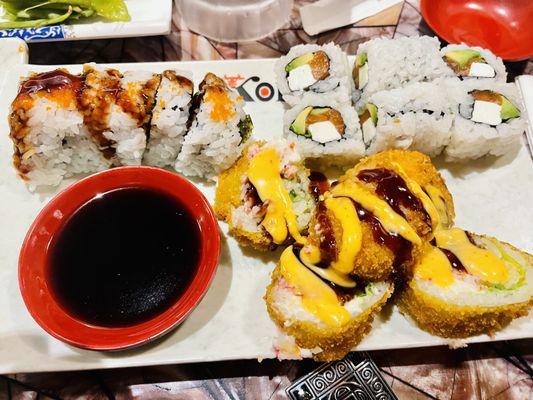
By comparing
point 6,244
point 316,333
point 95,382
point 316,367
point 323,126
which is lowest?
point 95,382

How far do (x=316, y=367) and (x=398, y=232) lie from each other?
28.9 inches

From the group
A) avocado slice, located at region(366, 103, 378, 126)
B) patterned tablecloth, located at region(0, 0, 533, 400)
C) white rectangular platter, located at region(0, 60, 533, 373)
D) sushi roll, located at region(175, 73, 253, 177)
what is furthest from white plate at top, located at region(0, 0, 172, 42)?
patterned tablecloth, located at region(0, 0, 533, 400)

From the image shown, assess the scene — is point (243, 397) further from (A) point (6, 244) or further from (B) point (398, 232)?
(A) point (6, 244)

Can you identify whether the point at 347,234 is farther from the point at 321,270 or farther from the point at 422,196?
the point at 422,196

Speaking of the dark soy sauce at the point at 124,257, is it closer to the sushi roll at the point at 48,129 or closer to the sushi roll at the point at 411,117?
the sushi roll at the point at 48,129

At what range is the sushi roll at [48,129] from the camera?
2.24 m

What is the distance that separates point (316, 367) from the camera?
217cm

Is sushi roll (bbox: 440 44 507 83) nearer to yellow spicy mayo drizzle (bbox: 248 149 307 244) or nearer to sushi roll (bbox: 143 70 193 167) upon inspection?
yellow spicy mayo drizzle (bbox: 248 149 307 244)

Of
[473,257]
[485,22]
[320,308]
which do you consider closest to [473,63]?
[485,22]

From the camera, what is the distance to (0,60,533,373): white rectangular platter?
205 cm

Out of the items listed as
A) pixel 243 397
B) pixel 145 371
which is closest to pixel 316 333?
pixel 243 397

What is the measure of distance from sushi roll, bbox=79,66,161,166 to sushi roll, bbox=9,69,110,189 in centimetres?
5

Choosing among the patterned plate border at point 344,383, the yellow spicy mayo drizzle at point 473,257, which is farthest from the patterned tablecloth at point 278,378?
the yellow spicy mayo drizzle at point 473,257

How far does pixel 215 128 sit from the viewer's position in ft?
7.61
